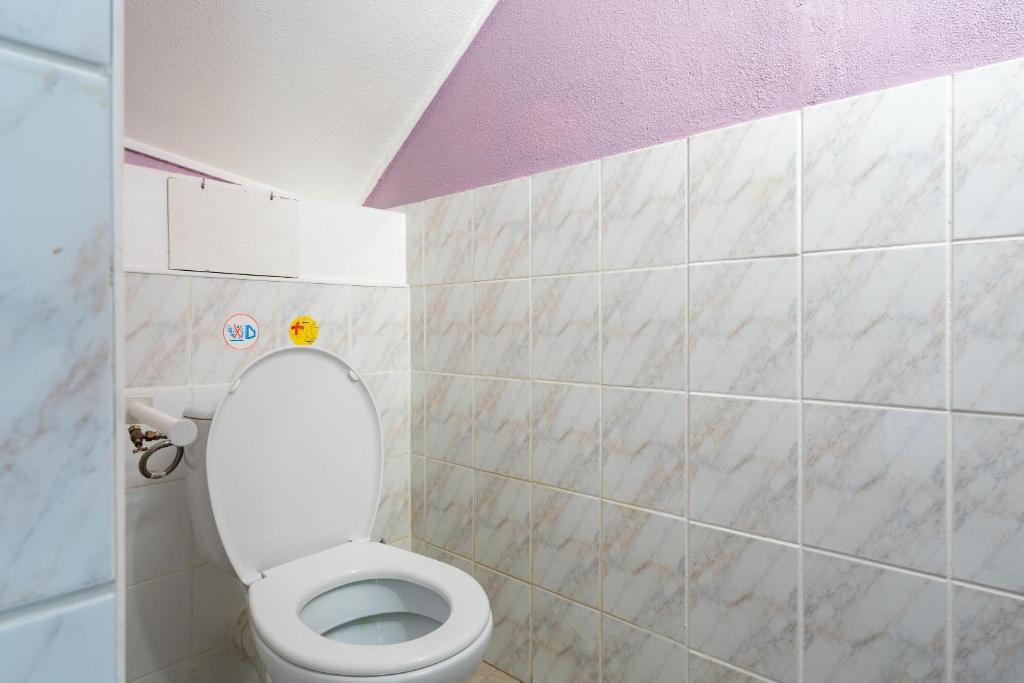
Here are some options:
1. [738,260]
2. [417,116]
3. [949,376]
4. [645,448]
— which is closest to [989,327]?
[949,376]

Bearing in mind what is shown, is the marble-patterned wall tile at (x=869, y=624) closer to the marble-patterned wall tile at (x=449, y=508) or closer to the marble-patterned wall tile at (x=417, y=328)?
the marble-patterned wall tile at (x=449, y=508)

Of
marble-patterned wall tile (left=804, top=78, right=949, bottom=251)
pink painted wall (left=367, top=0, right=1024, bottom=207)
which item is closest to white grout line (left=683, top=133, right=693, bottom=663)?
pink painted wall (left=367, top=0, right=1024, bottom=207)

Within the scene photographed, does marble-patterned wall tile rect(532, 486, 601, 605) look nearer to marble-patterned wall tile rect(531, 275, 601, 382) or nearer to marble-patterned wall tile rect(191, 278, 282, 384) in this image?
marble-patterned wall tile rect(531, 275, 601, 382)

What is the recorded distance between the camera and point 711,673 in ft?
3.90

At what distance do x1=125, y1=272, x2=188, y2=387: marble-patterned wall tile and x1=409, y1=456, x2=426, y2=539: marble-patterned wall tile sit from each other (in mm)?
713

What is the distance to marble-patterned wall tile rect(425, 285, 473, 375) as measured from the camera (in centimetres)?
165

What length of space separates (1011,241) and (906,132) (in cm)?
24

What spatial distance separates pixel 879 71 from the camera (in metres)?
1.00

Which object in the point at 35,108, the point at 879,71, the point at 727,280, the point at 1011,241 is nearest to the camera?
the point at 35,108

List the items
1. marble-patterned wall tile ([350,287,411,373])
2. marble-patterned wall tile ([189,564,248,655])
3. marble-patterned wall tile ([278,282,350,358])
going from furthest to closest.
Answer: marble-patterned wall tile ([350,287,411,373]) → marble-patterned wall tile ([278,282,350,358]) → marble-patterned wall tile ([189,564,248,655])

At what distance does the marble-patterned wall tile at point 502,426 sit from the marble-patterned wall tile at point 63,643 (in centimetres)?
129

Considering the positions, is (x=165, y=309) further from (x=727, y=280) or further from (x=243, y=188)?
(x=727, y=280)

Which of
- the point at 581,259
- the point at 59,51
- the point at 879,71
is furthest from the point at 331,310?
the point at 59,51

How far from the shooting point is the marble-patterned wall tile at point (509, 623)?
1519mm
